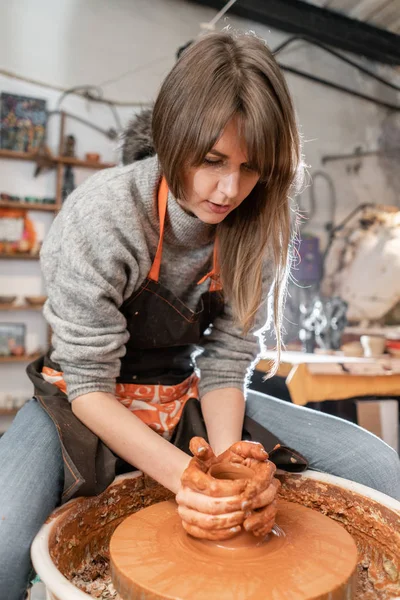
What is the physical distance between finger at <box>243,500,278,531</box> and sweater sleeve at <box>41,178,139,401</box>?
0.41m

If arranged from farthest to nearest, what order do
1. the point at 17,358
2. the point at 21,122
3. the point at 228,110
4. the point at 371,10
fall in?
the point at 371,10
the point at 21,122
the point at 17,358
the point at 228,110

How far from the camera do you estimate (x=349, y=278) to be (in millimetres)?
5035

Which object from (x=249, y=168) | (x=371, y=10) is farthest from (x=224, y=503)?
(x=371, y=10)

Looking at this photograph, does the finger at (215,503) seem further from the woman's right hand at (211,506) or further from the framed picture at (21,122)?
the framed picture at (21,122)

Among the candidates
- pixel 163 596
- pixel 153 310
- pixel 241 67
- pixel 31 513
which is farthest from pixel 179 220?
pixel 163 596

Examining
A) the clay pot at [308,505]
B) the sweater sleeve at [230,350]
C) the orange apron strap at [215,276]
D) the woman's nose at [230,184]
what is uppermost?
the woman's nose at [230,184]

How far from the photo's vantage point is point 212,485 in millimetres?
803

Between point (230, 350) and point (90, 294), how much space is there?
445 millimetres

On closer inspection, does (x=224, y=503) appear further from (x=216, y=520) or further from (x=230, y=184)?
(x=230, y=184)

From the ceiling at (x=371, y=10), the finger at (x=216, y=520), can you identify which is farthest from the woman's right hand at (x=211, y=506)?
the ceiling at (x=371, y=10)

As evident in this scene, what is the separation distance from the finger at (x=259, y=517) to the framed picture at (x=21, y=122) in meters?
3.85

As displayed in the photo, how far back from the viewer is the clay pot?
950 mm

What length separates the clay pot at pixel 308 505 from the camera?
3.12 ft

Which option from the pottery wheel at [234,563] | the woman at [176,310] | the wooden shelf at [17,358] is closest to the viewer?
the pottery wheel at [234,563]
